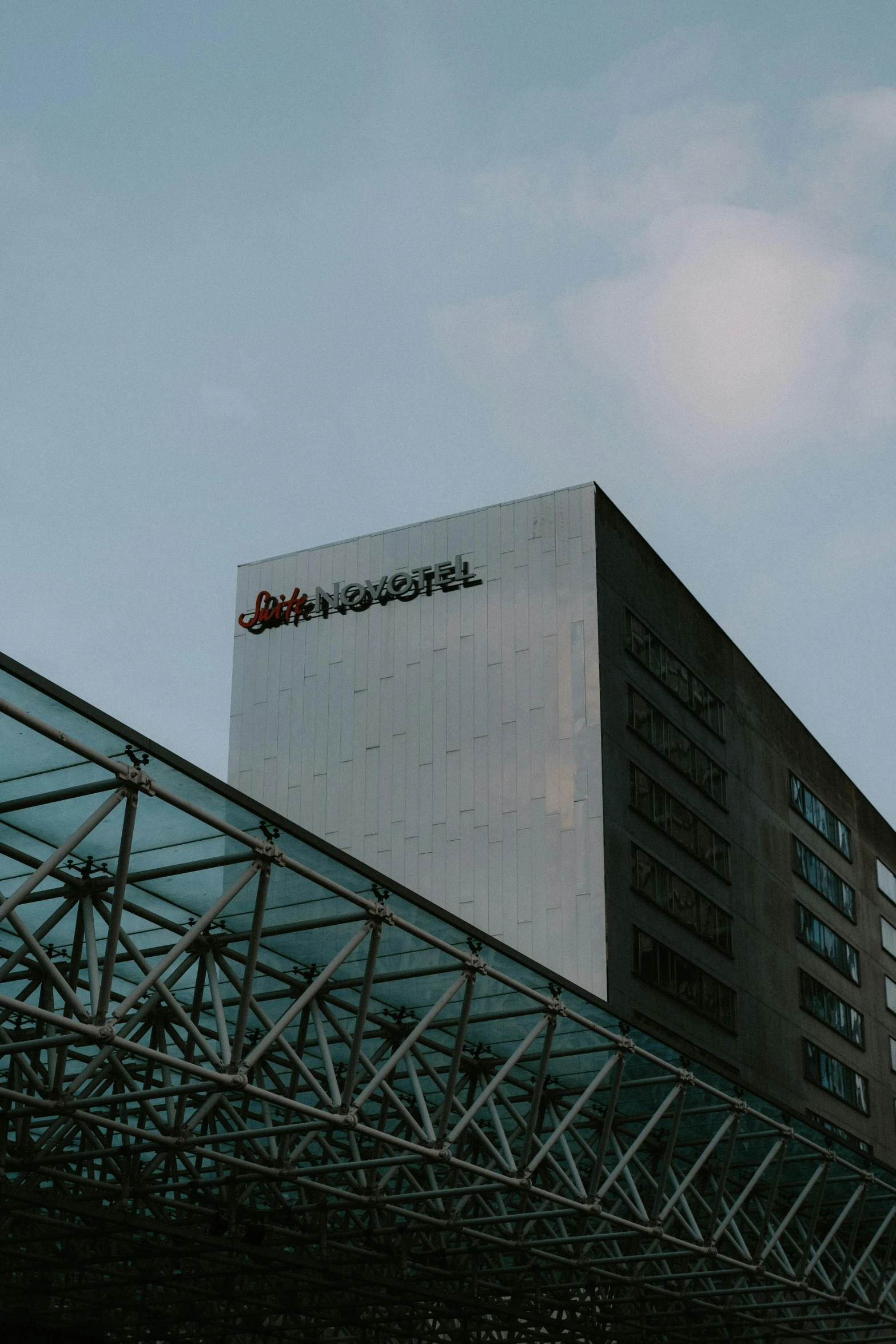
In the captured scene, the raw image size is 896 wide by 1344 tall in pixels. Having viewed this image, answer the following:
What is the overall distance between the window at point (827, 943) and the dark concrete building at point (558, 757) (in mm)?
638

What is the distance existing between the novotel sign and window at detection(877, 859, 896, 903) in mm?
30448

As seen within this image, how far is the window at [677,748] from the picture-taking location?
59.9m

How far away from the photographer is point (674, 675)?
2494 inches

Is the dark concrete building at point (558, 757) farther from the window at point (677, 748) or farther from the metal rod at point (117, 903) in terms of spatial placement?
the metal rod at point (117, 903)

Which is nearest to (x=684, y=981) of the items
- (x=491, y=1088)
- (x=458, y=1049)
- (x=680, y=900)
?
(x=680, y=900)

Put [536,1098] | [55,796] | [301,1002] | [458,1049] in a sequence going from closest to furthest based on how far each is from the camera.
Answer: [55,796]
[301,1002]
[458,1049]
[536,1098]

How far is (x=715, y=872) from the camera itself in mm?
62781

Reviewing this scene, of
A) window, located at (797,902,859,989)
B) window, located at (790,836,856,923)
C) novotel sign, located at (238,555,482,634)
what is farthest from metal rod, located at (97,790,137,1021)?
window, located at (790,836,856,923)

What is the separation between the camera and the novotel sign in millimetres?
62219

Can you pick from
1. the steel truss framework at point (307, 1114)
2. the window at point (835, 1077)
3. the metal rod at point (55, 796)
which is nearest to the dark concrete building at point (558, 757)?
the window at point (835, 1077)

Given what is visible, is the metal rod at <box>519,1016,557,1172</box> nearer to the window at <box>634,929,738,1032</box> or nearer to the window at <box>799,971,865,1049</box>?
the window at <box>634,929,738,1032</box>

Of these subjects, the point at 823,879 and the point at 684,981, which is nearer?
the point at 684,981

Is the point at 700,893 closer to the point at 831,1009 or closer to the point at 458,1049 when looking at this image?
the point at 831,1009

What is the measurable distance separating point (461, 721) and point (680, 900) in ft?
31.5
